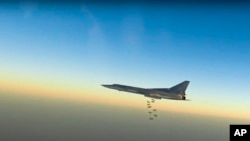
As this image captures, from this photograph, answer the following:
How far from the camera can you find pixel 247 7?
11.3 ft

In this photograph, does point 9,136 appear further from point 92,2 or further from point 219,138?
point 219,138

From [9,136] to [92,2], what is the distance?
1.27 m

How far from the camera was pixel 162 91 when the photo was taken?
11.5ft

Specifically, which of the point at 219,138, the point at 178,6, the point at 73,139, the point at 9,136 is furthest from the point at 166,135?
the point at 9,136

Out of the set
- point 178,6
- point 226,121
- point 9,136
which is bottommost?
point 9,136

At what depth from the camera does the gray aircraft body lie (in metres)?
3.48

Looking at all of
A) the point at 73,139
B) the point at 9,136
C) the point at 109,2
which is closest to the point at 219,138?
the point at 73,139

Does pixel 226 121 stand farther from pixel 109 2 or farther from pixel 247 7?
pixel 109 2

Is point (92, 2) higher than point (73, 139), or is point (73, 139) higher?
point (92, 2)

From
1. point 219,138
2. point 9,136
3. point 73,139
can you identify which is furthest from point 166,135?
point 9,136

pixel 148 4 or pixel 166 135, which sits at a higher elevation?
pixel 148 4

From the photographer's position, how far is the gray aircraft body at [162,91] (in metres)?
3.48

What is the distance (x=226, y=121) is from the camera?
3471 millimetres

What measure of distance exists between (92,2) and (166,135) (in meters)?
1.19
